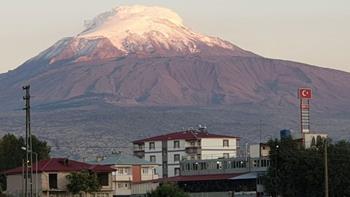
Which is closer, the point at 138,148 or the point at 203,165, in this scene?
the point at 203,165

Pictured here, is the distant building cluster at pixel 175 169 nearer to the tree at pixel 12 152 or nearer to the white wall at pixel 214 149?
the white wall at pixel 214 149

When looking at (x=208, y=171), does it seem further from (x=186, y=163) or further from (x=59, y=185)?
(x=59, y=185)

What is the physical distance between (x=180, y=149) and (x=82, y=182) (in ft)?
235

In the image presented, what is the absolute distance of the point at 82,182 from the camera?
9500 centimetres

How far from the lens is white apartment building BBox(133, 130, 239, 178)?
164375 millimetres

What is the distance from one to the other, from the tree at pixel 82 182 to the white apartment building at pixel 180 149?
6484 cm

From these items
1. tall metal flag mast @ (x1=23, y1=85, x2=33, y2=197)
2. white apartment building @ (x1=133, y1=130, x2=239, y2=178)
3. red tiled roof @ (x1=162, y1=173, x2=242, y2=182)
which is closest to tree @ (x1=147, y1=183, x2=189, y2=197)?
tall metal flag mast @ (x1=23, y1=85, x2=33, y2=197)

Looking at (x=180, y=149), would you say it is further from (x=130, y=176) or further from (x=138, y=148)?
(x=130, y=176)

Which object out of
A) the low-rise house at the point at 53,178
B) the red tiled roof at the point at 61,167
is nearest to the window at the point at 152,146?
the red tiled roof at the point at 61,167

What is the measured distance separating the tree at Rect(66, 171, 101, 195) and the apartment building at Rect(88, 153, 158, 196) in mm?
23853

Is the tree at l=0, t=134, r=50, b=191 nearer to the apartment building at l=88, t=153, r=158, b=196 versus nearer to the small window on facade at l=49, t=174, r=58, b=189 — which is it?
the apartment building at l=88, t=153, r=158, b=196

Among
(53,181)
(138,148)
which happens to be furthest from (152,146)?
(53,181)

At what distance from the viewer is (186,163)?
142500 millimetres

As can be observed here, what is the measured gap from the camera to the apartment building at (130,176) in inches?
4943
